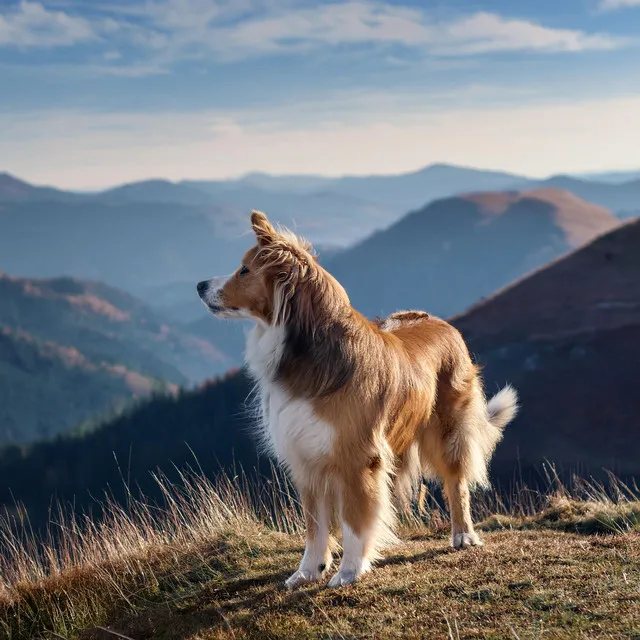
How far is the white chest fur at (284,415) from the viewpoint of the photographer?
5.75 m

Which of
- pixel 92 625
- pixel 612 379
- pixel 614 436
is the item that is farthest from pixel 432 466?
pixel 612 379

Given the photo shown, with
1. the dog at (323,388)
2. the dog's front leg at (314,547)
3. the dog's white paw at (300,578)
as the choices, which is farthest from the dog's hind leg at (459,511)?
the dog's white paw at (300,578)

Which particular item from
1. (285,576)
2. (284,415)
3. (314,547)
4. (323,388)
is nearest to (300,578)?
(314,547)

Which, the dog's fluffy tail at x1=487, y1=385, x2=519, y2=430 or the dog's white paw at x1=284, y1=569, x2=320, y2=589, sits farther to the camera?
the dog's fluffy tail at x1=487, y1=385, x2=519, y2=430

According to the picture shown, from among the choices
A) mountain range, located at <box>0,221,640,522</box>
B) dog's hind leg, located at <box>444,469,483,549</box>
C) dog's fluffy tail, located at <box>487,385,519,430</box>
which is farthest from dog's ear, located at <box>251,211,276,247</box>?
mountain range, located at <box>0,221,640,522</box>

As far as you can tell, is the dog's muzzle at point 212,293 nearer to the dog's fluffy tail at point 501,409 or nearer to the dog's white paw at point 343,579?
the dog's white paw at point 343,579

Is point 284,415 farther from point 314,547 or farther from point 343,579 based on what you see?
point 343,579

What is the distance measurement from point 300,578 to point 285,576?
36cm

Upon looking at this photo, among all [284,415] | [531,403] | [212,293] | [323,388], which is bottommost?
[531,403]

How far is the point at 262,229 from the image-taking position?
228 inches

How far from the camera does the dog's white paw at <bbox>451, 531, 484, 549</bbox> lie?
23.1ft

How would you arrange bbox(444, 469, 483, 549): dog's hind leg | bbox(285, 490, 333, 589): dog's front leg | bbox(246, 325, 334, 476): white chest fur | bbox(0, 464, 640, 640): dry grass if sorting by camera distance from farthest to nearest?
bbox(444, 469, 483, 549): dog's hind leg
bbox(285, 490, 333, 589): dog's front leg
bbox(246, 325, 334, 476): white chest fur
bbox(0, 464, 640, 640): dry grass

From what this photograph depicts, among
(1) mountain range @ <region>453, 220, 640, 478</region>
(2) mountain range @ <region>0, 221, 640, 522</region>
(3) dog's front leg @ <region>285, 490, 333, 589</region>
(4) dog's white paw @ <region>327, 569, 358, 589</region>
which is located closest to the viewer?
(4) dog's white paw @ <region>327, 569, 358, 589</region>

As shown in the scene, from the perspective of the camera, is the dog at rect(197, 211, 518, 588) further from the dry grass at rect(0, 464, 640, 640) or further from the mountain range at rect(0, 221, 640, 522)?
the mountain range at rect(0, 221, 640, 522)
